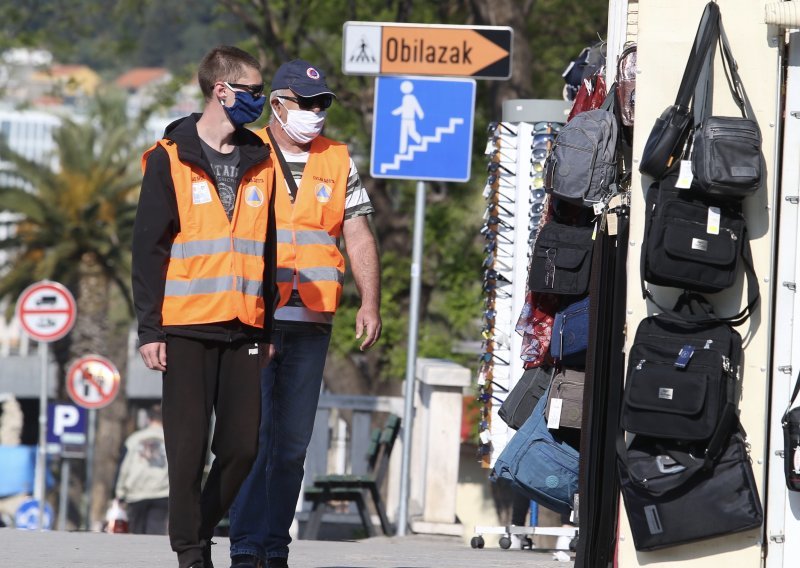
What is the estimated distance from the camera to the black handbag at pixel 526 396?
21.6 feet

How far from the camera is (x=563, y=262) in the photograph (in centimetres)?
626

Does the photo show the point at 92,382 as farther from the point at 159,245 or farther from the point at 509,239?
the point at 159,245

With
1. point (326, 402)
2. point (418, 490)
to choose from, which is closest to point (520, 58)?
point (326, 402)

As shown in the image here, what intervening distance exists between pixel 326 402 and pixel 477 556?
556cm

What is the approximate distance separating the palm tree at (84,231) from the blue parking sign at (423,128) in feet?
80.2

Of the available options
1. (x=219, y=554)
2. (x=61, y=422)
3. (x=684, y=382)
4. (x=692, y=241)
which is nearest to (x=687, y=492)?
(x=684, y=382)

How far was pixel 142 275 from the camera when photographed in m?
5.77

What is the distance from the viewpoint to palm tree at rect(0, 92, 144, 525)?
113 ft

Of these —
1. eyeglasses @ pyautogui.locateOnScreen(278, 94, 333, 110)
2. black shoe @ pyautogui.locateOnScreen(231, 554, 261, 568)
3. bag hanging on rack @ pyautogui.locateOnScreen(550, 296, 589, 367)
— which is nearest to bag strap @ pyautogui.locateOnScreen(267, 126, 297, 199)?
eyeglasses @ pyautogui.locateOnScreen(278, 94, 333, 110)

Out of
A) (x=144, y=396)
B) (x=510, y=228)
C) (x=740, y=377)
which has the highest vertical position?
(x=510, y=228)

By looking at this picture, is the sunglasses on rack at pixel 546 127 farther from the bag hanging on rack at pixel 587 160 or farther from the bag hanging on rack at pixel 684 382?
the bag hanging on rack at pixel 684 382

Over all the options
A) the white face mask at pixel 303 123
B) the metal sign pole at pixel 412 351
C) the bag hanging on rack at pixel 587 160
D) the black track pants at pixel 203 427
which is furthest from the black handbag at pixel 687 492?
the metal sign pole at pixel 412 351

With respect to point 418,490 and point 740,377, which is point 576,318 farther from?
point 418,490

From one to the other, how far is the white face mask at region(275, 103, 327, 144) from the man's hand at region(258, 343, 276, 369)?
0.86m
